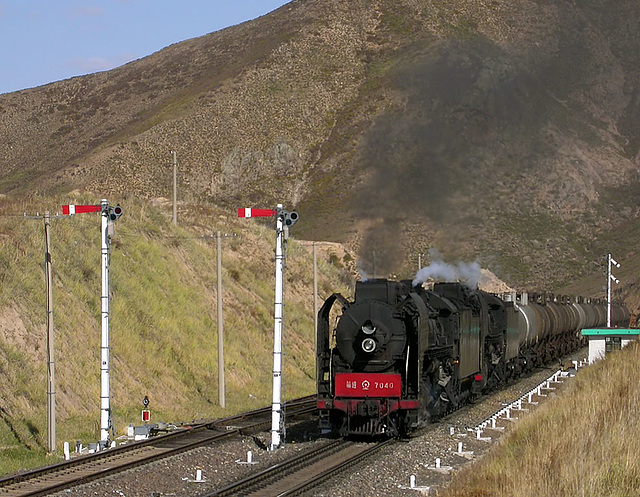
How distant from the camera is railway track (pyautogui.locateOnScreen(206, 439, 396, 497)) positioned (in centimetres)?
1848

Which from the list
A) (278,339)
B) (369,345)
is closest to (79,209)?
(278,339)

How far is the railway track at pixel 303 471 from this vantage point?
18484 mm

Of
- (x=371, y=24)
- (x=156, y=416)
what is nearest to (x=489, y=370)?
(x=156, y=416)

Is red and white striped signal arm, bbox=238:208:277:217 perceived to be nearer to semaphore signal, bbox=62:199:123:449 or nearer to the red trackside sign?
semaphore signal, bbox=62:199:123:449

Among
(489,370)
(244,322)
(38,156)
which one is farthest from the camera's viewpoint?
(38,156)

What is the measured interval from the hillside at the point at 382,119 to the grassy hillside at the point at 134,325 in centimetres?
3343

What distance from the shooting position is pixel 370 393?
80.1 feet

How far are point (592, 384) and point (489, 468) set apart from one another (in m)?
12.6

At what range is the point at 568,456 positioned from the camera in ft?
53.6

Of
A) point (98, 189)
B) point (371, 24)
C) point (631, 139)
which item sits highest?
point (371, 24)

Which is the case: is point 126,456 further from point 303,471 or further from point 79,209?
point 79,209

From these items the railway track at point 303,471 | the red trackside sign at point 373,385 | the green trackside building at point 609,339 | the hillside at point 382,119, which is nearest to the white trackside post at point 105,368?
the railway track at point 303,471

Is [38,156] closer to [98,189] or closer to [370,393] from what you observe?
[98,189]

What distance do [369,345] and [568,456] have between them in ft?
28.3
